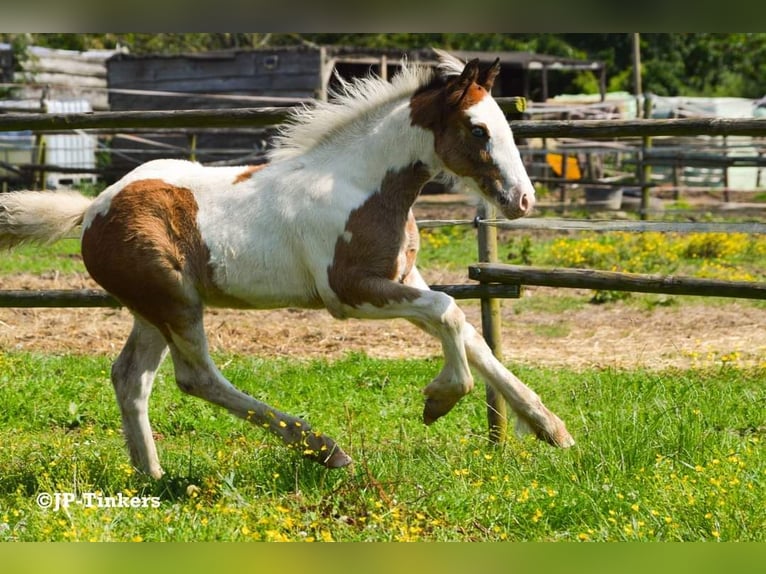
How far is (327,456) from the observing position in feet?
15.7

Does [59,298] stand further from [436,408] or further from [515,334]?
[515,334]

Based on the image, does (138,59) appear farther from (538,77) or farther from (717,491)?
(717,491)

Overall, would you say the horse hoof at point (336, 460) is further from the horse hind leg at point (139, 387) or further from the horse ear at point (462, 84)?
the horse ear at point (462, 84)

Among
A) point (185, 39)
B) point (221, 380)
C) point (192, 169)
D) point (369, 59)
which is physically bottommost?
point (221, 380)

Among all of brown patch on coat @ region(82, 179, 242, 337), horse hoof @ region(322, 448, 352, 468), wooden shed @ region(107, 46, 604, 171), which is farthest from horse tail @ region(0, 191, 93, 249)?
wooden shed @ region(107, 46, 604, 171)

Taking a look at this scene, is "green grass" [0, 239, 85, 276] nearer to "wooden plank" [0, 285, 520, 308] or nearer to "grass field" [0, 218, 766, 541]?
"grass field" [0, 218, 766, 541]

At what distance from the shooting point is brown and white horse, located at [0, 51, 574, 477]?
190 inches

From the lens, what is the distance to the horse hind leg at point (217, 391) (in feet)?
16.1

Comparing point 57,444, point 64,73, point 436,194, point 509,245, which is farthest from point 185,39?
point 57,444

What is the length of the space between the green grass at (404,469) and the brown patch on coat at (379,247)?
809mm

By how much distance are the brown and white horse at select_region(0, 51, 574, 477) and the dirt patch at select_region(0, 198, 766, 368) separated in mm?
3019

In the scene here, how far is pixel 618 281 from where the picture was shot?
548 centimetres

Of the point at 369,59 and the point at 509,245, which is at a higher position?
the point at 369,59

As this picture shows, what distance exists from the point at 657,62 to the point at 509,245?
22933 mm
